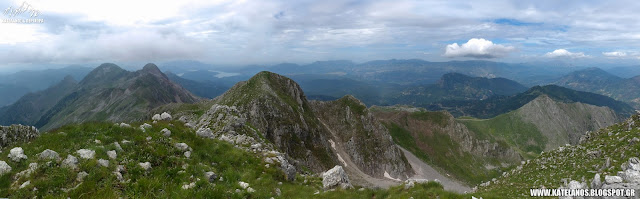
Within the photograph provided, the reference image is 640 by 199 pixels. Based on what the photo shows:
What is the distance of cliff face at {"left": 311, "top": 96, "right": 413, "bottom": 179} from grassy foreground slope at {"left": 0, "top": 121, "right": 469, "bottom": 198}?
100486 millimetres

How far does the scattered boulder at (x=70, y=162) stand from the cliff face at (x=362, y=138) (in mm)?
108506

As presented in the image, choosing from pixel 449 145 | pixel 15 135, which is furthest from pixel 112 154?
pixel 449 145

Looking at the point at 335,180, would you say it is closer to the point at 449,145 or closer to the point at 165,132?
the point at 165,132

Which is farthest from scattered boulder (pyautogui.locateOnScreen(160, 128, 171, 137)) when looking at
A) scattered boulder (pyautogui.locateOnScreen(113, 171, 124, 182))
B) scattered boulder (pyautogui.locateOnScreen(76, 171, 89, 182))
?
scattered boulder (pyautogui.locateOnScreen(76, 171, 89, 182))

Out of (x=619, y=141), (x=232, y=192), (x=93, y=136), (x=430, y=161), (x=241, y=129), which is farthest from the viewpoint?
(x=430, y=161)

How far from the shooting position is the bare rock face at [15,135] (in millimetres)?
14828

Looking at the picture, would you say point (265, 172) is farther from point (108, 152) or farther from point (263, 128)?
point (263, 128)

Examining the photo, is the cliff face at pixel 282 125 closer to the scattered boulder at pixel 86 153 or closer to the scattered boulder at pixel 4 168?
the scattered boulder at pixel 86 153

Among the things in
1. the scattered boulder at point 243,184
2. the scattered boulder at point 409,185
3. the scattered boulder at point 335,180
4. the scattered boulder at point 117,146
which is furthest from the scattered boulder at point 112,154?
the scattered boulder at point 409,185

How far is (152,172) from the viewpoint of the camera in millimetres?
13680

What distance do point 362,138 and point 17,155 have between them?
123m

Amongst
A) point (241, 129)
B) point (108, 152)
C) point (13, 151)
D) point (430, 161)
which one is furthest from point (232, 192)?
point (430, 161)

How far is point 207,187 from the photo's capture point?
13328mm

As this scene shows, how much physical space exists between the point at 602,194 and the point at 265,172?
23499 mm
